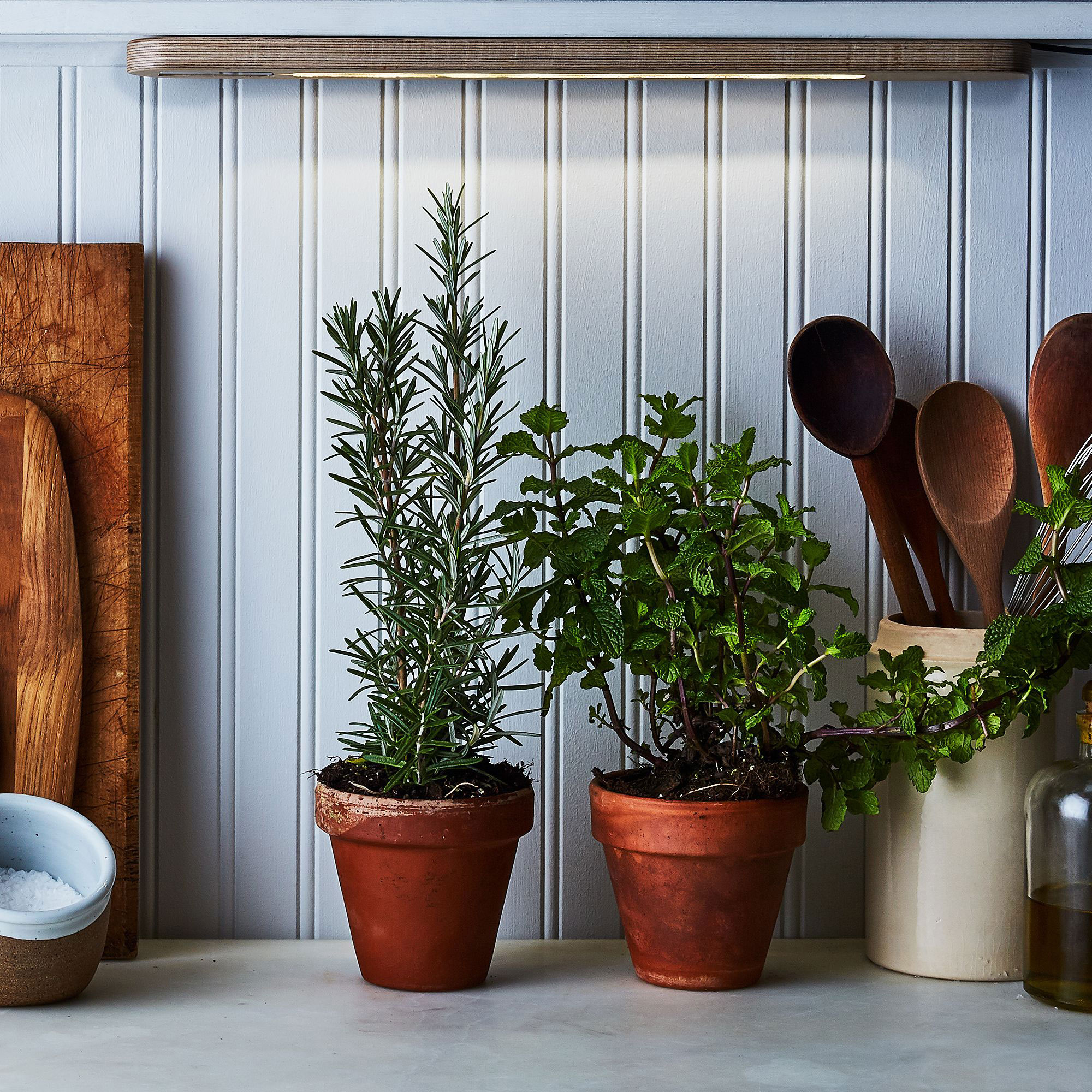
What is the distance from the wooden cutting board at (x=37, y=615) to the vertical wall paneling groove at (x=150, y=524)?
63mm

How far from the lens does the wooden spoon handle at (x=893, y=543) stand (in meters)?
0.93

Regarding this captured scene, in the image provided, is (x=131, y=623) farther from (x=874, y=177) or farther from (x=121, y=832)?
(x=874, y=177)

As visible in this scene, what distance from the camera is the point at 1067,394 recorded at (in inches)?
37.5

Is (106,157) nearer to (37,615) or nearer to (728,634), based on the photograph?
(37,615)

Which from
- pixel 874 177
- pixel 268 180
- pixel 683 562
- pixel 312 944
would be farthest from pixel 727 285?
pixel 312 944

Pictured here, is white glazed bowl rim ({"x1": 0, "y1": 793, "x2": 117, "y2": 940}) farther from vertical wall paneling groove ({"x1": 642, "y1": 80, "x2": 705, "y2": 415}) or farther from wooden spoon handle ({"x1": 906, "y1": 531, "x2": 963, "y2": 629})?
wooden spoon handle ({"x1": 906, "y1": 531, "x2": 963, "y2": 629})

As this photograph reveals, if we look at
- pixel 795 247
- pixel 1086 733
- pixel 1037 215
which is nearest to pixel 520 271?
pixel 795 247

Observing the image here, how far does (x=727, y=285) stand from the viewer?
1000mm

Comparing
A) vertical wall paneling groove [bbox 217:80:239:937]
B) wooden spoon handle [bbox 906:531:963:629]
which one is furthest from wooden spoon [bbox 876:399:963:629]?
vertical wall paneling groove [bbox 217:80:239:937]

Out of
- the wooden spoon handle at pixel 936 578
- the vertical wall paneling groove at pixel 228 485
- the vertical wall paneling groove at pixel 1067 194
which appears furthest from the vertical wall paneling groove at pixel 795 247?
the vertical wall paneling groove at pixel 228 485

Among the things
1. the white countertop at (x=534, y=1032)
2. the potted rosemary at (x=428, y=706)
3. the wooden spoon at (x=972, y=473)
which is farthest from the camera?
the wooden spoon at (x=972, y=473)

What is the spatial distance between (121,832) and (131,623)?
172 millimetres

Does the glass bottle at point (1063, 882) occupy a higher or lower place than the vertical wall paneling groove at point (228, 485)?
lower

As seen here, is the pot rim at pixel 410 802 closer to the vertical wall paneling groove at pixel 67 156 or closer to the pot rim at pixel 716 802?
the pot rim at pixel 716 802
